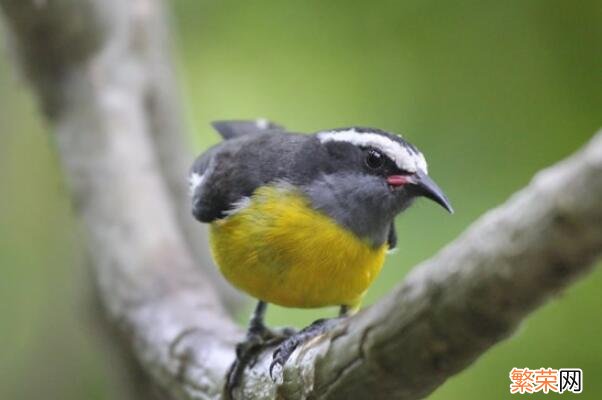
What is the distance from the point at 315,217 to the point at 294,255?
127 mm

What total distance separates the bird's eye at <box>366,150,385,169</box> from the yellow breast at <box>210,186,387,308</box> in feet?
0.61

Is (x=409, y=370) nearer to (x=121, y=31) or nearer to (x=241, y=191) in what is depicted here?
(x=241, y=191)

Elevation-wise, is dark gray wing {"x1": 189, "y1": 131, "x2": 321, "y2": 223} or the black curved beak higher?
dark gray wing {"x1": 189, "y1": 131, "x2": 321, "y2": 223}

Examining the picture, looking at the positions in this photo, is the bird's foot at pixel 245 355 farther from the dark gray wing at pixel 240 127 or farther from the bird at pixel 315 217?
the dark gray wing at pixel 240 127

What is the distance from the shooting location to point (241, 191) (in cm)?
264

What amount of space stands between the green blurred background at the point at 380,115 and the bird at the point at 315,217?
422 millimetres

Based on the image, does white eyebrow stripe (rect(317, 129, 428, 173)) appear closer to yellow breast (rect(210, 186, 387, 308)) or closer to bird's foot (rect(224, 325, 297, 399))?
yellow breast (rect(210, 186, 387, 308))

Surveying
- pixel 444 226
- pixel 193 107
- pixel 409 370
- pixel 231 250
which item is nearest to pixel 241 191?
pixel 231 250

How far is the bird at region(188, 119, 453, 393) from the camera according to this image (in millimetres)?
2393

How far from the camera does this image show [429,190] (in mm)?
2309

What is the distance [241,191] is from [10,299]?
2133mm
